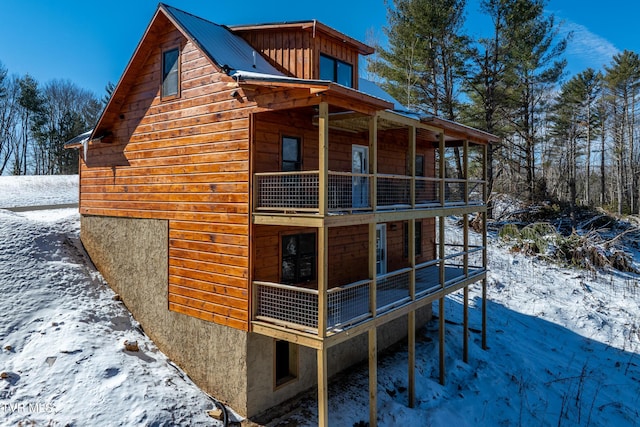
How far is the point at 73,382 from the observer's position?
29.0 feet

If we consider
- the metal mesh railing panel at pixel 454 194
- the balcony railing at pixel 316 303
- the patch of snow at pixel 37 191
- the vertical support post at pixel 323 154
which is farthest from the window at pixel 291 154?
the patch of snow at pixel 37 191

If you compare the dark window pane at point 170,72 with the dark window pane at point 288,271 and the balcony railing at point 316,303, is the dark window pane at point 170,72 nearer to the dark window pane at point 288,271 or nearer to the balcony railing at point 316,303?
the dark window pane at point 288,271

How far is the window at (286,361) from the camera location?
33.9 ft

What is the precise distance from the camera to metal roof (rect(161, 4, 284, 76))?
983cm

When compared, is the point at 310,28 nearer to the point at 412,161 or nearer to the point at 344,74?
the point at 344,74

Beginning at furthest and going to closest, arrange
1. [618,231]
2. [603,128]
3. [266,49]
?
[603,128]
[618,231]
[266,49]

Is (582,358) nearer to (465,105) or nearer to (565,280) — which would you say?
(565,280)

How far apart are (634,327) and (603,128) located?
2969 cm

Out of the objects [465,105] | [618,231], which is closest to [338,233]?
[465,105]

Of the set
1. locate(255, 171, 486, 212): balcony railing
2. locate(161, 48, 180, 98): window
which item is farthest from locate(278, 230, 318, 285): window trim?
locate(161, 48, 180, 98): window

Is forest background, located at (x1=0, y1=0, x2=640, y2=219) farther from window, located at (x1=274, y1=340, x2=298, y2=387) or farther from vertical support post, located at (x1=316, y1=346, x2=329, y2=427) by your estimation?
vertical support post, located at (x1=316, y1=346, x2=329, y2=427)

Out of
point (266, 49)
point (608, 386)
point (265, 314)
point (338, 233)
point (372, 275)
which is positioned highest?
point (266, 49)

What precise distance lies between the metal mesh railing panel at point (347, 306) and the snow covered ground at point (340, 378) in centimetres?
265

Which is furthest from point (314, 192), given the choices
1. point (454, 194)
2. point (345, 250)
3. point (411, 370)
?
point (454, 194)
